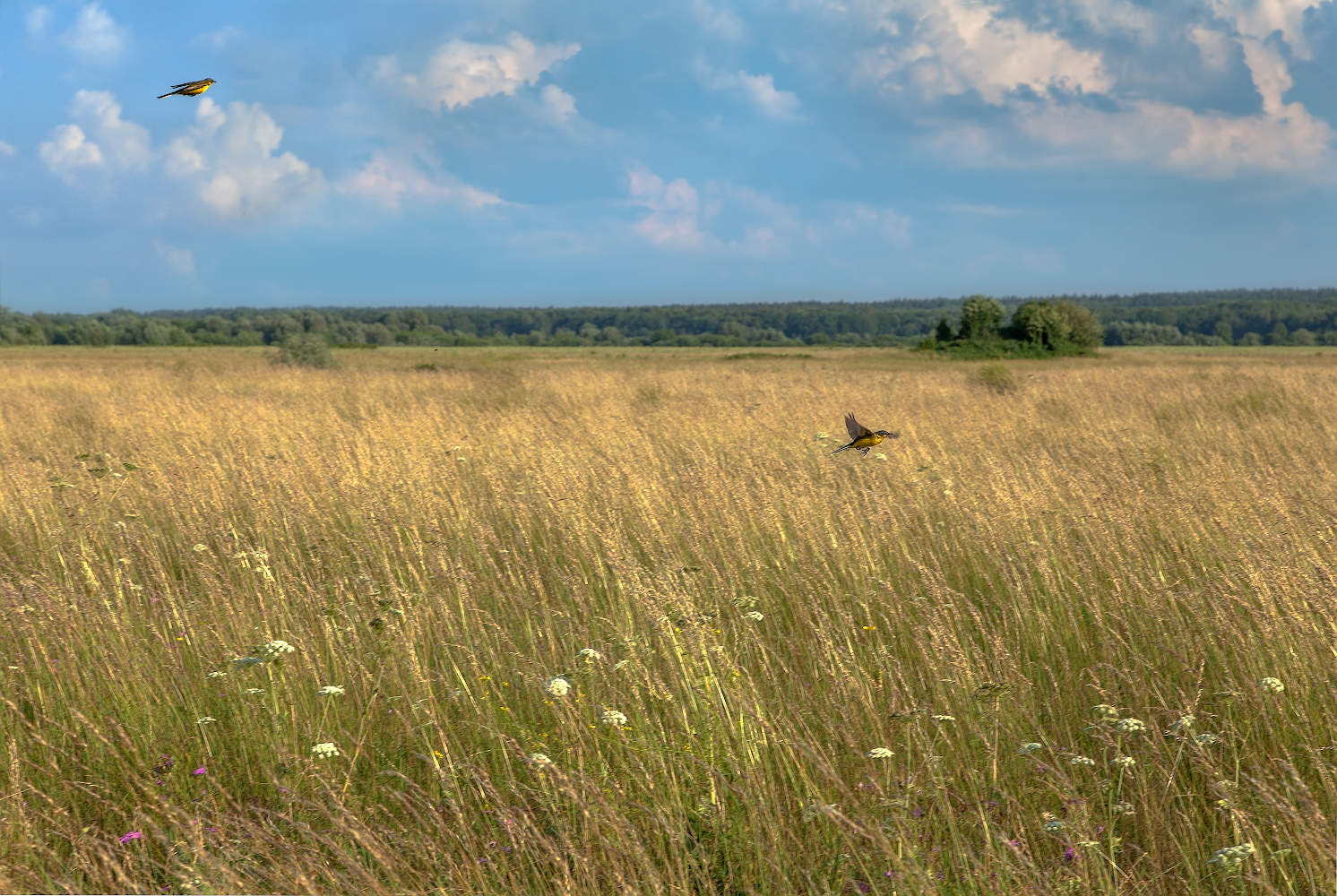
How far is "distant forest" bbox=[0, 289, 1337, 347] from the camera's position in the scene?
78.6 metres

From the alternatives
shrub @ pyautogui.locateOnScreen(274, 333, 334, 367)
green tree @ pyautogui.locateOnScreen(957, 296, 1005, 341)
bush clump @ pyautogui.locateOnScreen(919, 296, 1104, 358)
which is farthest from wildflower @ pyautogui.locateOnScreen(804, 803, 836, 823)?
green tree @ pyautogui.locateOnScreen(957, 296, 1005, 341)

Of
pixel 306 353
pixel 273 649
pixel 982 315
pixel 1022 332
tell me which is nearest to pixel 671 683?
pixel 273 649

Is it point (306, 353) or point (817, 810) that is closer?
point (817, 810)

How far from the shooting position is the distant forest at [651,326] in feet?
258

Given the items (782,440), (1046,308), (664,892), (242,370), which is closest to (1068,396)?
(782,440)

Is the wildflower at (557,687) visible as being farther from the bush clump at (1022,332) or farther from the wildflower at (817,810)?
the bush clump at (1022,332)

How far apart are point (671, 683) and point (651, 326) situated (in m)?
171

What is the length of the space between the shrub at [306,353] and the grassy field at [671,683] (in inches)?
954

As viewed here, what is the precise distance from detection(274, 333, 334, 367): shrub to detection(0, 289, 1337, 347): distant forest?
2.02 meters

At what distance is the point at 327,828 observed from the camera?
106 inches

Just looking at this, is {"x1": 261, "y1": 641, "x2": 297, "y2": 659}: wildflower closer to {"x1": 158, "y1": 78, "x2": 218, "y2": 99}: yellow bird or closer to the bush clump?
{"x1": 158, "y1": 78, "x2": 218, "y2": 99}: yellow bird

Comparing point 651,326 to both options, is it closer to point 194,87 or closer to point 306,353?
point 306,353

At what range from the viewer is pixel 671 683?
3115 mm

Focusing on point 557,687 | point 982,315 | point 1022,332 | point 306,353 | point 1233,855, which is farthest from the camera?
point 982,315
